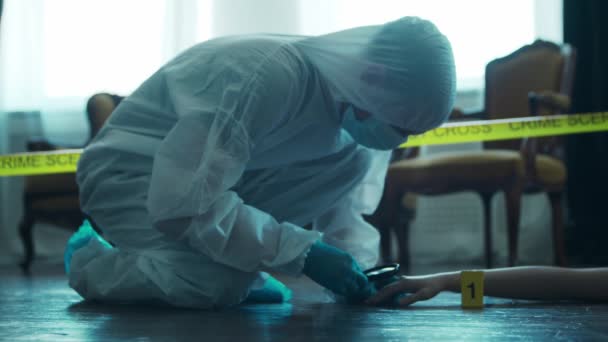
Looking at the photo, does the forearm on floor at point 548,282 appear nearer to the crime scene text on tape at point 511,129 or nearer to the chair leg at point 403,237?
the crime scene text on tape at point 511,129

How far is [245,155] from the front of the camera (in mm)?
1456

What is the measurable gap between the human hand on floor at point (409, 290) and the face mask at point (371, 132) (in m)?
0.28

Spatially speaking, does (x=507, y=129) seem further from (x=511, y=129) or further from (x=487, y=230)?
(x=487, y=230)

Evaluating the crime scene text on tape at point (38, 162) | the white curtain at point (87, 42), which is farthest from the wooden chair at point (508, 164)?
the crime scene text on tape at point (38, 162)

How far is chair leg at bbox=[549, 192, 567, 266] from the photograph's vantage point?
10.7ft

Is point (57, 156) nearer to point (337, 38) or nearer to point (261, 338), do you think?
point (337, 38)

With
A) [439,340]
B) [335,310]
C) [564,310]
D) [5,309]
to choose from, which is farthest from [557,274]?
[5,309]

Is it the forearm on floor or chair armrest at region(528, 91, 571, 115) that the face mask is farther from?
chair armrest at region(528, 91, 571, 115)

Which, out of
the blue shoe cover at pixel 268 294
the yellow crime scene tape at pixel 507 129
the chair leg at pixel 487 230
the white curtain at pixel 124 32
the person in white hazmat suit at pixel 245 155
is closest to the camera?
the person in white hazmat suit at pixel 245 155

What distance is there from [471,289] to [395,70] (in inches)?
17.9

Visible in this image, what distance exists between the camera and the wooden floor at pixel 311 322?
3.83 ft

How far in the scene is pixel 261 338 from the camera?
1.15 meters

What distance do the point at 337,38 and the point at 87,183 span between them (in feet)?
2.01

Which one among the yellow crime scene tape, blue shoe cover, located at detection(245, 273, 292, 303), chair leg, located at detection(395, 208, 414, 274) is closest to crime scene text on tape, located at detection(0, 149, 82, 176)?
the yellow crime scene tape
